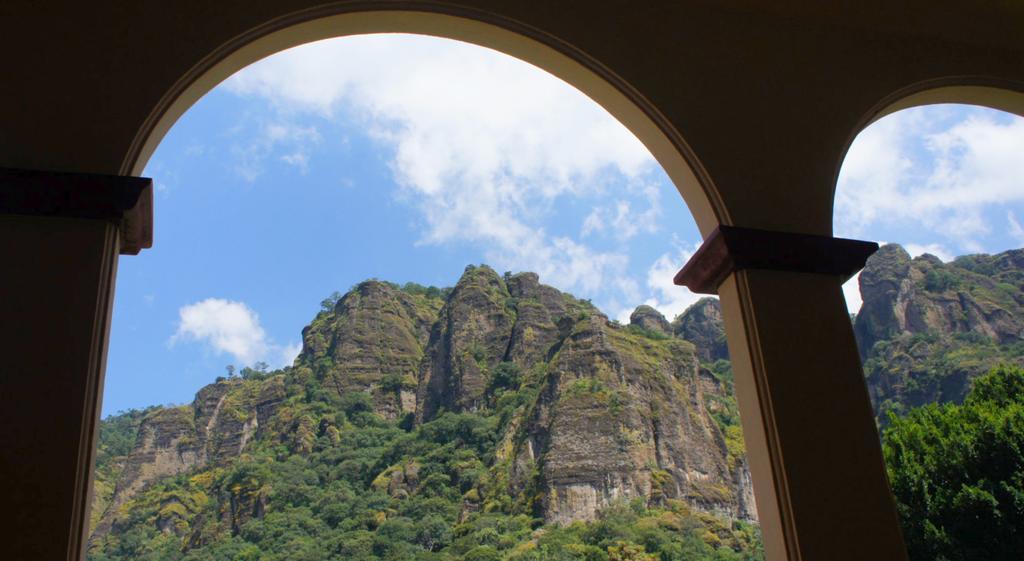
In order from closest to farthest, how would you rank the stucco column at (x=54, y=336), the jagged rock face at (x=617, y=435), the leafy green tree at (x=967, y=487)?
the stucco column at (x=54, y=336), the leafy green tree at (x=967, y=487), the jagged rock face at (x=617, y=435)

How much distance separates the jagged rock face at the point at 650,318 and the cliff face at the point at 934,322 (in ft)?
48.0

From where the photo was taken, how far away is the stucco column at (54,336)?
1.89 metres

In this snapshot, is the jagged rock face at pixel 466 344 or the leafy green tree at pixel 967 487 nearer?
the leafy green tree at pixel 967 487

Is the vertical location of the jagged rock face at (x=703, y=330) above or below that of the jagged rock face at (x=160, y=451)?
above

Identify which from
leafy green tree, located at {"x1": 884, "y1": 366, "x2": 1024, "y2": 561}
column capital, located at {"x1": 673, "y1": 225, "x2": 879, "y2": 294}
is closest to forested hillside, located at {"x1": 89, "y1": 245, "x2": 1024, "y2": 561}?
leafy green tree, located at {"x1": 884, "y1": 366, "x2": 1024, "y2": 561}

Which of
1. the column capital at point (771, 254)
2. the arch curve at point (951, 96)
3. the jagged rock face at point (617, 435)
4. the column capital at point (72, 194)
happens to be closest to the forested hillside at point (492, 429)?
the jagged rock face at point (617, 435)

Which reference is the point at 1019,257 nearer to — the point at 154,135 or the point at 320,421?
the point at 320,421

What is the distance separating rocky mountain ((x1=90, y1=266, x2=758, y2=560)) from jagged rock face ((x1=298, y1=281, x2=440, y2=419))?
154 millimetres

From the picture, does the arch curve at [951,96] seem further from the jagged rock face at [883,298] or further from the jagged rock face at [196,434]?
the jagged rock face at [196,434]

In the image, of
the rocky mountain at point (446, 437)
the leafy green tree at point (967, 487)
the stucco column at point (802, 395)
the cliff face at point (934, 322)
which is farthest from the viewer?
the cliff face at point (934, 322)

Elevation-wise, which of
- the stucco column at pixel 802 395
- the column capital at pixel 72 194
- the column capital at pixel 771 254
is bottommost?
the stucco column at pixel 802 395

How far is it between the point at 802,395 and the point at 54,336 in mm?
2047

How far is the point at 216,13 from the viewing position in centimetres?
252

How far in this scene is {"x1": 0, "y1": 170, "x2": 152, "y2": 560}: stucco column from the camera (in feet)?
6.21
